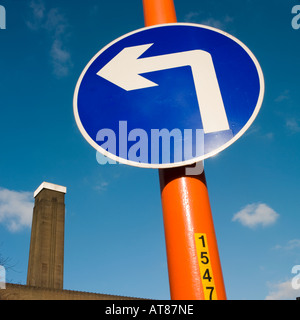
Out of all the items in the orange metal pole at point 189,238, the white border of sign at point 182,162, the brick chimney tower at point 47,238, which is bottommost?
the orange metal pole at point 189,238

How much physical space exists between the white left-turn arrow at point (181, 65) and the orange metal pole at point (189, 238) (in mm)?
250

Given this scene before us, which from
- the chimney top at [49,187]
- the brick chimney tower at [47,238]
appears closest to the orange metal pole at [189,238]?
the brick chimney tower at [47,238]

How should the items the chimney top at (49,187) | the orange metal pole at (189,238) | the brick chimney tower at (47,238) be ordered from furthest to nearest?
the chimney top at (49,187)
the brick chimney tower at (47,238)
the orange metal pole at (189,238)

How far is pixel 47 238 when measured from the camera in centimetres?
3838

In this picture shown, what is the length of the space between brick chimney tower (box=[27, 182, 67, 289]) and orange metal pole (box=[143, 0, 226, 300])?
126 ft

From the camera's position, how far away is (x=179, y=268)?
1231 millimetres

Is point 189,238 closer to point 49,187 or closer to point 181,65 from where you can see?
point 181,65

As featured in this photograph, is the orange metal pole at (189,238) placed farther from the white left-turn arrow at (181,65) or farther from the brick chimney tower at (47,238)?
the brick chimney tower at (47,238)

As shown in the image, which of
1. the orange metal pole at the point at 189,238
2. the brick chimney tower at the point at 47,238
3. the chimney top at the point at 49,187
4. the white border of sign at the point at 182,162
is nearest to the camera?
the orange metal pole at the point at 189,238

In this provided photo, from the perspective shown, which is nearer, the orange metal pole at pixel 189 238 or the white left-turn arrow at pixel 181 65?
the orange metal pole at pixel 189 238

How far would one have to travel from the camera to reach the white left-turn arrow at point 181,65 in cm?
140
